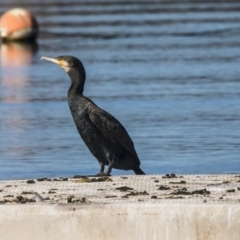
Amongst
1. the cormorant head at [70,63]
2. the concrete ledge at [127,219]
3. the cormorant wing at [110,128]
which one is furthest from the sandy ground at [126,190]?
the cormorant head at [70,63]

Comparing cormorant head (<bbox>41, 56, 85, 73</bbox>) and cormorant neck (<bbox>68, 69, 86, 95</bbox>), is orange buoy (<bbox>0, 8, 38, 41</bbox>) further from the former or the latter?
cormorant neck (<bbox>68, 69, 86, 95</bbox>)

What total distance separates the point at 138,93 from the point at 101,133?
32.9 feet

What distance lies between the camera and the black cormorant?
9836 mm

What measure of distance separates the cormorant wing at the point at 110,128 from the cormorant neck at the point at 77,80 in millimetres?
280

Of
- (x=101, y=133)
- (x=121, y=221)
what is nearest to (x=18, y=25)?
(x=101, y=133)

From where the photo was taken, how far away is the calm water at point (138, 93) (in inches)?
511

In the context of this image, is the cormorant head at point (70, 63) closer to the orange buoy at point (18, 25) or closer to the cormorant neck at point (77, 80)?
the cormorant neck at point (77, 80)

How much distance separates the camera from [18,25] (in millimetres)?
32406

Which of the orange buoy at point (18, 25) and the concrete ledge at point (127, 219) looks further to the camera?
the orange buoy at point (18, 25)

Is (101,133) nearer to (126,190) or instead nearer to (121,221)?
(126,190)

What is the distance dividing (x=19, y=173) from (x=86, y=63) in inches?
558

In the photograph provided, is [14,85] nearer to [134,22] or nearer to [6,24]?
[6,24]

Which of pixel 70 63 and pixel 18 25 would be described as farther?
pixel 18 25

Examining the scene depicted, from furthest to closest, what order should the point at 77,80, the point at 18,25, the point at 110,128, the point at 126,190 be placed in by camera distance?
the point at 18,25, the point at 77,80, the point at 110,128, the point at 126,190
